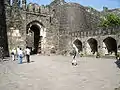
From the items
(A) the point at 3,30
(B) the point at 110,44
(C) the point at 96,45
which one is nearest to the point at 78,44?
(C) the point at 96,45

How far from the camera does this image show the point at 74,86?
7109 mm

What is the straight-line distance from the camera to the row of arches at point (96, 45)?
82.8 feet

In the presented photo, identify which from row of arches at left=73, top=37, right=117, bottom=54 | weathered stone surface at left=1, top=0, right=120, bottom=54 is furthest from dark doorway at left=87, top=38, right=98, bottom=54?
weathered stone surface at left=1, top=0, right=120, bottom=54

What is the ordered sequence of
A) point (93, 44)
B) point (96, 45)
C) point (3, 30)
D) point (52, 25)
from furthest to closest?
1. point (96, 45)
2. point (93, 44)
3. point (52, 25)
4. point (3, 30)

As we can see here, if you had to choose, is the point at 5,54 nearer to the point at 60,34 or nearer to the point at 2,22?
the point at 2,22

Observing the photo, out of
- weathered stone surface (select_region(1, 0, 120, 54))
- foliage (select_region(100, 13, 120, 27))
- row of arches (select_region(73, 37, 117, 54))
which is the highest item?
foliage (select_region(100, 13, 120, 27))

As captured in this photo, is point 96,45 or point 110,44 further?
point 96,45

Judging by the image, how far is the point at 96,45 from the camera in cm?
2783

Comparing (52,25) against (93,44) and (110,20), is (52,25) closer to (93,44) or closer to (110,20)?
(93,44)

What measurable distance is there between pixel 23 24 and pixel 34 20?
5.88 feet

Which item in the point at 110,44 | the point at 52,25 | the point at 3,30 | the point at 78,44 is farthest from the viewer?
the point at 78,44

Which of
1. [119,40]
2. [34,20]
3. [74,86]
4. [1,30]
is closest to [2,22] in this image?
[1,30]

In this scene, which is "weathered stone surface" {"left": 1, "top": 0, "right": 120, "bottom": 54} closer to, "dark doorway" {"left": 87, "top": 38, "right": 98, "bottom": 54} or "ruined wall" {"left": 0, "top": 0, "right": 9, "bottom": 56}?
"ruined wall" {"left": 0, "top": 0, "right": 9, "bottom": 56}

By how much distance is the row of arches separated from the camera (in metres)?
25.2
